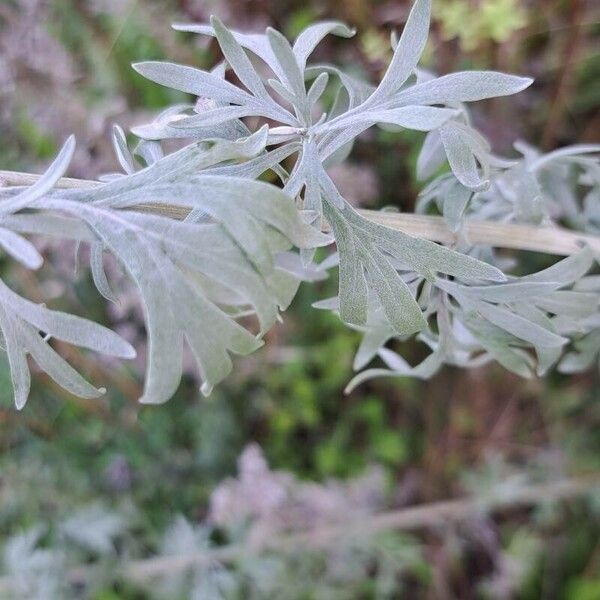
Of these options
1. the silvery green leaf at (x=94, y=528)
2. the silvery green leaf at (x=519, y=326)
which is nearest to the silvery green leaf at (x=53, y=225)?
the silvery green leaf at (x=519, y=326)

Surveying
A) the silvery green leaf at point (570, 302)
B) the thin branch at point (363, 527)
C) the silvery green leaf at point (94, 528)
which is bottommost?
the thin branch at point (363, 527)

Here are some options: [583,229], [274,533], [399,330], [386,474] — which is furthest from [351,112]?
[386,474]

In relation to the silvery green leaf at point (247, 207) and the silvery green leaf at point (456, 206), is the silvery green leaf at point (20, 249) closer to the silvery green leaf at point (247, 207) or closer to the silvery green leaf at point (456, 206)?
the silvery green leaf at point (247, 207)

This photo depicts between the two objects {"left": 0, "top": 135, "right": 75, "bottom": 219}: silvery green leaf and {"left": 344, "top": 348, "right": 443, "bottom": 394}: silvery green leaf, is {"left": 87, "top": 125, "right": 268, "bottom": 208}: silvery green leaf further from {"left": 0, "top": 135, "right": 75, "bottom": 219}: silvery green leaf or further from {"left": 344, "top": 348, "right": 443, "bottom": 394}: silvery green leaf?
{"left": 344, "top": 348, "right": 443, "bottom": 394}: silvery green leaf

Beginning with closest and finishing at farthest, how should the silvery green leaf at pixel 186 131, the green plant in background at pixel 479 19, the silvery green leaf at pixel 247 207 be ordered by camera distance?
the silvery green leaf at pixel 247 207
the silvery green leaf at pixel 186 131
the green plant in background at pixel 479 19

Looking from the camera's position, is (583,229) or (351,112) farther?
(583,229)

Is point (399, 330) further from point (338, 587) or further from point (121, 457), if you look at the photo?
point (338, 587)

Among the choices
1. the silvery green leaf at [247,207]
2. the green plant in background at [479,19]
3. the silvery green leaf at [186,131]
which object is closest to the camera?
the silvery green leaf at [247,207]

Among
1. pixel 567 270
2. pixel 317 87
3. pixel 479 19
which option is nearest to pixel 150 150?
pixel 317 87
